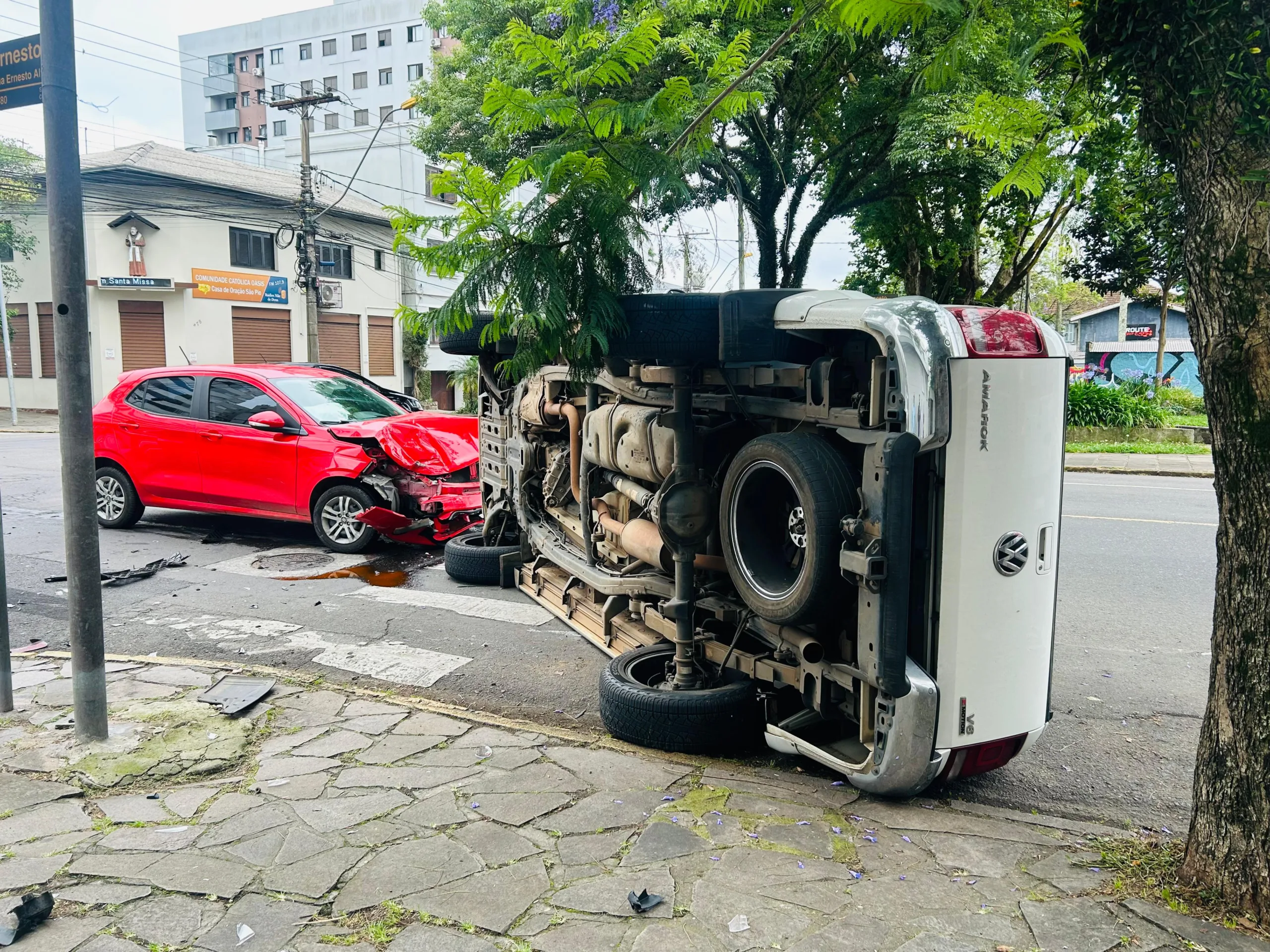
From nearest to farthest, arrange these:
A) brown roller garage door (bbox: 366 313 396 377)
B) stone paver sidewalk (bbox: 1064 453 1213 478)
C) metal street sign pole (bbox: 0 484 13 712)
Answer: metal street sign pole (bbox: 0 484 13 712) → stone paver sidewalk (bbox: 1064 453 1213 478) → brown roller garage door (bbox: 366 313 396 377)

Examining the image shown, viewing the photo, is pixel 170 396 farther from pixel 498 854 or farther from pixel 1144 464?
pixel 1144 464

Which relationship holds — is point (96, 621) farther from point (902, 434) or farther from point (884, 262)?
point (884, 262)

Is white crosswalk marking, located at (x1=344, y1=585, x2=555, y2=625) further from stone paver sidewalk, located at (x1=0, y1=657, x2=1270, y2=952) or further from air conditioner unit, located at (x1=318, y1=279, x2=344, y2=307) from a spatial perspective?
air conditioner unit, located at (x1=318, y1=279, x2=344, y2=307)

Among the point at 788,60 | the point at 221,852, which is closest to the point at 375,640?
the point at 221,852

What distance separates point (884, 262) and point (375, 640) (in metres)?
18.4

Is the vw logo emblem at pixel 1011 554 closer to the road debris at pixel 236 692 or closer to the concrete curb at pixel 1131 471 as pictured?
the road debris at pixel 236 692

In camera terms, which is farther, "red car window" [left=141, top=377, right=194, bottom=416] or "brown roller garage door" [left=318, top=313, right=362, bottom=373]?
"brown roller garage door" [left=318, top=313, right=362, bottom=373]

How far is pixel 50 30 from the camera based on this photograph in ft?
13.2

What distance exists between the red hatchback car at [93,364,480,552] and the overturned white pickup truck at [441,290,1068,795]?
442cm

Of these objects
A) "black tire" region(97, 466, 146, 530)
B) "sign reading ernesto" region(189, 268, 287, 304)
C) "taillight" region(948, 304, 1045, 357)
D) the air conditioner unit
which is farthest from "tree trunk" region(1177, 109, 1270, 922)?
"sign reading ernesto" region(189, 268, 287, 304)

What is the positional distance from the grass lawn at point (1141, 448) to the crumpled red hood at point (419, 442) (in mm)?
13721

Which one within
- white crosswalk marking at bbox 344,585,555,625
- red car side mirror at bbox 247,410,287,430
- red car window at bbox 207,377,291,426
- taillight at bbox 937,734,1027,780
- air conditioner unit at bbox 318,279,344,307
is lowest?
white crosswalk marking at bbox 344,585,555,625

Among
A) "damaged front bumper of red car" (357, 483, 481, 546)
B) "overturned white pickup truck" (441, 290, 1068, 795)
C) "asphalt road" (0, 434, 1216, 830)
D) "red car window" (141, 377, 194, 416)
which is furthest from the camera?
"red car window" (141, 377, 194, 416)

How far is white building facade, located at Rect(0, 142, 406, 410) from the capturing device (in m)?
29.2
